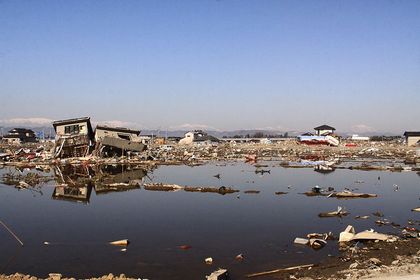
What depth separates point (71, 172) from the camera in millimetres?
32688

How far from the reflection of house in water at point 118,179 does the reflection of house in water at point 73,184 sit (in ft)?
2.33

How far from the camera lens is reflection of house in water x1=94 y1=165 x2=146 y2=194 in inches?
991

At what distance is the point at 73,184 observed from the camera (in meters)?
26.2

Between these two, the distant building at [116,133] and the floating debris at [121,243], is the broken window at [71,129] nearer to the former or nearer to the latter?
the distant building at [116,133]

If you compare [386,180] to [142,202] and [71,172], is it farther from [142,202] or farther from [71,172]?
[71,172]

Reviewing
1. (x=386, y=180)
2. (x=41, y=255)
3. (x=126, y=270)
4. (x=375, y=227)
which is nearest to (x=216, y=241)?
(x=126, y=270)

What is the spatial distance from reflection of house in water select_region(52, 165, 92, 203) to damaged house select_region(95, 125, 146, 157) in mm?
6643

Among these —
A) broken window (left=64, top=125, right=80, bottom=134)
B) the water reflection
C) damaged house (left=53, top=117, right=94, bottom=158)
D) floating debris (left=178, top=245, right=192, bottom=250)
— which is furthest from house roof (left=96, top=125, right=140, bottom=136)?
floating debris (left=178, top=245, right=192, bottom=250)

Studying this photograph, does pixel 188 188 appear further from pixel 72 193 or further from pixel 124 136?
pixel 124 136

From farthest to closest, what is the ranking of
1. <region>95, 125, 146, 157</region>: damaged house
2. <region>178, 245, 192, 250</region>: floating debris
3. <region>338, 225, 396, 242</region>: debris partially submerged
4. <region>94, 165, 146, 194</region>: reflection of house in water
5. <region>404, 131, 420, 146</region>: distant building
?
<region>404, 131, 420, 146</region>: distant building, <region>95, 125, 146, 157</region>: damaged house, <region>94, 165, 146, 194</region>: reflection of house in water, <region>338, 225, 396, 242</region>: debris partially submerged, <region>178, 245, 192, 250</region>: floating debris

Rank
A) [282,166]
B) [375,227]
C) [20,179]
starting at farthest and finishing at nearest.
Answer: [282,166], [20,179], [375,227]

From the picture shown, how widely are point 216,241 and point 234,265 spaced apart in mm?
2520

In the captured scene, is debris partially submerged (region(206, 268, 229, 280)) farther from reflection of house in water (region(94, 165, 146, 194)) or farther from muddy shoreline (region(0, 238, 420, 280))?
reflection of house in water (region(94, 165, 146, 194))

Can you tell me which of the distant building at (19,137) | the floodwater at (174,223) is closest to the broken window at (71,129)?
the floodwater at (174,223)
